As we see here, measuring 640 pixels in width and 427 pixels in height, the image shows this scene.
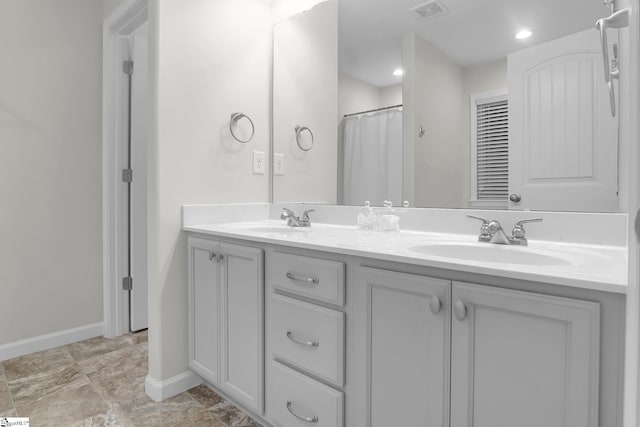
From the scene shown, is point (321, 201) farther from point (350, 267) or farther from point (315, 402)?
point (315, 402)

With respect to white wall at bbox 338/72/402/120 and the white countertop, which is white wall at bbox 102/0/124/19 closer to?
white wall at bbox 338/72/402/120

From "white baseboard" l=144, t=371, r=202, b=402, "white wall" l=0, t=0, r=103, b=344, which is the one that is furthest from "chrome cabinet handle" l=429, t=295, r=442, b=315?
"white wall" l=0, t=0, r=103, b=344

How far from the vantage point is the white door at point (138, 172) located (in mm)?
2488

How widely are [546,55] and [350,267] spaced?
1.02 m

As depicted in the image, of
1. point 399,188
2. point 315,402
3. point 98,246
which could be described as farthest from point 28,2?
point 315,402

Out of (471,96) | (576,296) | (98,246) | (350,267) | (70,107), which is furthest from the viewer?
(98,246)

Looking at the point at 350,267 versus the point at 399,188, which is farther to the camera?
the point at 399,188

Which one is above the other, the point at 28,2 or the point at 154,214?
the point at 28,2

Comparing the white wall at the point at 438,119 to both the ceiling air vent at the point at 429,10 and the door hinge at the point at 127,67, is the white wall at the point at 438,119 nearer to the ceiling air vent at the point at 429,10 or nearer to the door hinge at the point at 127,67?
the ceiling air vent at the point at 429,10

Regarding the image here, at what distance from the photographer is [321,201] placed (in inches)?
80.5

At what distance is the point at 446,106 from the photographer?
5.00ft

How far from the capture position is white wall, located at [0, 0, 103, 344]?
83.6 inches

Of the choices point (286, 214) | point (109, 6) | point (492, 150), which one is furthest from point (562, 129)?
point (109, 6)

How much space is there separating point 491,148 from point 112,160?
2.26 m
